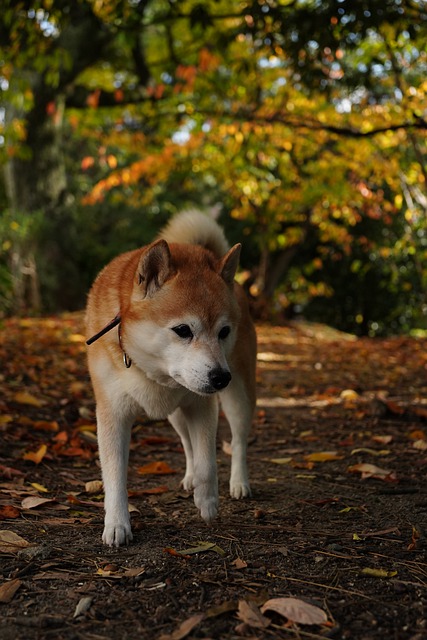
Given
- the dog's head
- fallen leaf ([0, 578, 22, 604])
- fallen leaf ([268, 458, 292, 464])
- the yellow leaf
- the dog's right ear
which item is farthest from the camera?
fallen leaf ([268, 458, 292, 464])

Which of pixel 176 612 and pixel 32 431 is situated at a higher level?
pixel 176 612

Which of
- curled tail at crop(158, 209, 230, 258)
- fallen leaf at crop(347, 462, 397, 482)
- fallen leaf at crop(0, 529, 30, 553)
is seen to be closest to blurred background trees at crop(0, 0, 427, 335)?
curled tail at crop(158, 209, 230, 258)

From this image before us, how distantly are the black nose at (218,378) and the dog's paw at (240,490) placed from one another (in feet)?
3.45

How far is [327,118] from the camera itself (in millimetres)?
12148

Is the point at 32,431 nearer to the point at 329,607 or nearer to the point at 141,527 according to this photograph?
the point at 141,527

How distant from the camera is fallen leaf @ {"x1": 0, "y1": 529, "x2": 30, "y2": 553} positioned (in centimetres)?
271

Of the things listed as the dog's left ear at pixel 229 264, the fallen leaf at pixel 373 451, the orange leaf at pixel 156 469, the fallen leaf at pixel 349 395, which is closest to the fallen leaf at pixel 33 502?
the orange leaf at pixel 156 469

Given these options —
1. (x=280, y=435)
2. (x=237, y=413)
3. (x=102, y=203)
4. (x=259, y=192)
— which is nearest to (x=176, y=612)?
(x=237, y=413)

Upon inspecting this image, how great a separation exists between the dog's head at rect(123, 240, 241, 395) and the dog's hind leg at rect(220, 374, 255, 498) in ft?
2.16

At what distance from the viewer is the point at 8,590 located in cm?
235

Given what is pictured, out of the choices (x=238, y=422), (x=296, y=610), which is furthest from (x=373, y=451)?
(x=296, y=610)

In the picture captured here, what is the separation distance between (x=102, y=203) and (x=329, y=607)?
16.4 metres

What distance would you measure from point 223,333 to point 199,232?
841 millimetres

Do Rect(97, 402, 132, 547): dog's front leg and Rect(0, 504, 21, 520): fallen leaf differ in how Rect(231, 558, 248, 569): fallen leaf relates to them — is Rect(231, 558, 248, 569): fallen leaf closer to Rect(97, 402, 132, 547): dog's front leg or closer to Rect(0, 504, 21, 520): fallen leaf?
Rect(97, 402, 132, 547): dog's front leg
